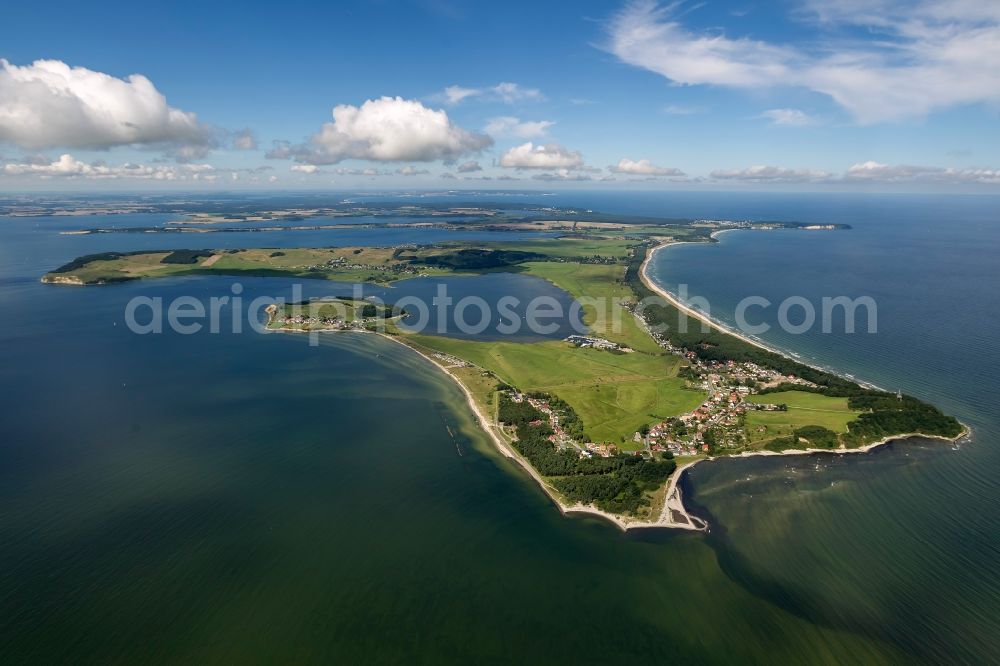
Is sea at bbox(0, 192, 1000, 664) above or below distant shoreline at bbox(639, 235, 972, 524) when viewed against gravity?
below

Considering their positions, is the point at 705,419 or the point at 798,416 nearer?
the point at 705,419

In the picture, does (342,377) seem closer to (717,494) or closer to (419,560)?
(419,560)

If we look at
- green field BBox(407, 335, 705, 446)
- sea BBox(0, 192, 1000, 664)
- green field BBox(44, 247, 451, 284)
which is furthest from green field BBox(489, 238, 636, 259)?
sea BBox(0, 192, 1000, 664)

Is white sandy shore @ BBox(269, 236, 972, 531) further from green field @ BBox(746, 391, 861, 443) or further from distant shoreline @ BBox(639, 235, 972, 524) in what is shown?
green field @ BBox(746, 391, 861, 443)

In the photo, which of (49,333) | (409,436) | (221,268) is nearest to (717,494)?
(409,436)

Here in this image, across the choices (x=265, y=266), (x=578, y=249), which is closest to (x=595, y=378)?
(x=265, y=266)

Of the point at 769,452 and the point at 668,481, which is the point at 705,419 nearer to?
the point at 769,452
